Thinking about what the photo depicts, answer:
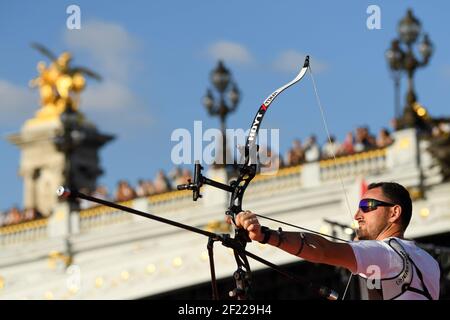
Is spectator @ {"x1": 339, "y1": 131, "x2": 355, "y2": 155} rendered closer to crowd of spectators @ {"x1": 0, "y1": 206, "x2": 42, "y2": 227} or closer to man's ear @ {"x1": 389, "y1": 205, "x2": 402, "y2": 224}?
crowd of spectators @ {"x1": 0, "y1": 206, "x2": 42, "y2": 227}

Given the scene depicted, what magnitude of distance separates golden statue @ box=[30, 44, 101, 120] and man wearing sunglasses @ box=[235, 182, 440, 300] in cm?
3825

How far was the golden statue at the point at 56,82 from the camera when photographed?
1786 inches

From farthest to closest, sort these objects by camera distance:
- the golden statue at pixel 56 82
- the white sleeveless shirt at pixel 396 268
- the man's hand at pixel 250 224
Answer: the golden statue at pixel 56 82, the white sleeveless shirt at pixel 396 268, the man's hand at pixel 250 224

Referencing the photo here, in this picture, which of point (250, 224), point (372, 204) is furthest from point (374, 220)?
point (250, 224)

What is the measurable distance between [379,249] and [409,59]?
23174 millimetres

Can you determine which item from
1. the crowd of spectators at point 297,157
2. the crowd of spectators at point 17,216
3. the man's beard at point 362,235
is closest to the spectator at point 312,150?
the crowd of spectators at point 297,157

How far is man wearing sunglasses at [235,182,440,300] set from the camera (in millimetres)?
6695

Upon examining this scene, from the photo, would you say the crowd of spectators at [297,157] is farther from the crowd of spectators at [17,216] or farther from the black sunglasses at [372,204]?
the black sunglasses at [372,204]

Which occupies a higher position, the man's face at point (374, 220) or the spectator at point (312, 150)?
the spectator at point (312, 150)

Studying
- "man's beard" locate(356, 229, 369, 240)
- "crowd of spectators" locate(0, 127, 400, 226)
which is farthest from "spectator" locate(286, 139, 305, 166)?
"man's beard" locate(356, 229, 369, 240)

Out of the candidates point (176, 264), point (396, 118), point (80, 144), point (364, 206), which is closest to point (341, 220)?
point (396, 118)

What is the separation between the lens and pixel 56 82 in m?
46.1
